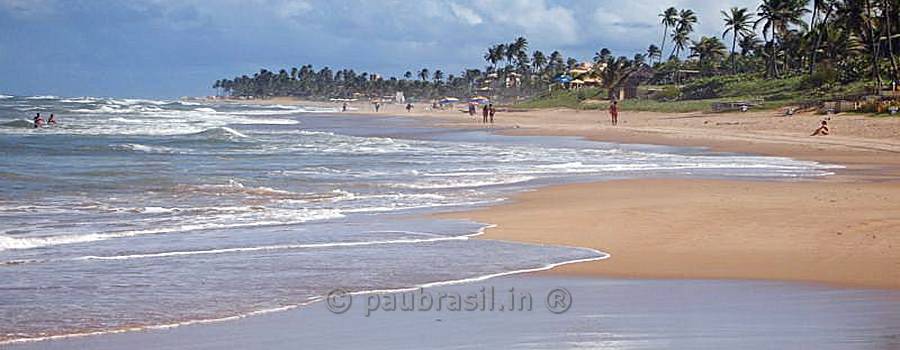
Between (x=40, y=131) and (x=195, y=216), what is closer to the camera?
(x=195, y=216)

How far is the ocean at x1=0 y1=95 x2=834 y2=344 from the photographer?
25.6ft

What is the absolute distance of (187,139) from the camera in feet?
126

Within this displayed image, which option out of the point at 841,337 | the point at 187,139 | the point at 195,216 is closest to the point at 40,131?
the point at 187,139

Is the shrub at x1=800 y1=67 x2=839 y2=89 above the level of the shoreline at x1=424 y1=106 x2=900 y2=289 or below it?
above

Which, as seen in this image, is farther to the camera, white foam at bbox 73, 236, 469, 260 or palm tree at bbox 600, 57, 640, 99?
palm tree at bbox 600, 57, 640, 99

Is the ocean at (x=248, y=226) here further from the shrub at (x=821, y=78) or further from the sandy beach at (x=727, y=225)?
the shrub at (x=821, y=78)

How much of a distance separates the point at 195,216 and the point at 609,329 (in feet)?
27.9

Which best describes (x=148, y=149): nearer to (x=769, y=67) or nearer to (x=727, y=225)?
(x=727, y=225)

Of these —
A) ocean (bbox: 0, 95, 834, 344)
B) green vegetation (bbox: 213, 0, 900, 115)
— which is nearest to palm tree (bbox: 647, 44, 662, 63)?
green vegetation (bbox: 213, 0, 900, 115)

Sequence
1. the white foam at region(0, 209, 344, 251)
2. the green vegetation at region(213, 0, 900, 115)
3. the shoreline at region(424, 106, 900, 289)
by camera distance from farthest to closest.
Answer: the green vegetation at region(213, 0, 900, 115), the white foam at region(0, 209, 344, 251), the shoreline at region(424, 106, 900, 289)

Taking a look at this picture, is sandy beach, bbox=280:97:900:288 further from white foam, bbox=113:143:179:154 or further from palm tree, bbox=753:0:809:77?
palm tree, bbox=753:0:809:77

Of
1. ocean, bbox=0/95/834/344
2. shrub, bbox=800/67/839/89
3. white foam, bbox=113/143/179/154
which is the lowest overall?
white foam, bbox=113/143/179/154

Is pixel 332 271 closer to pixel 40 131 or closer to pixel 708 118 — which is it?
pixel 40 131

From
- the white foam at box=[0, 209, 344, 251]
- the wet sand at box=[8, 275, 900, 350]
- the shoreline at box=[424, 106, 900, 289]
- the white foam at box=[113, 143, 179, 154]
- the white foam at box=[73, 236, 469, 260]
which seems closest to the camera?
the wet sand at box=[8, 275, 900, 350]
